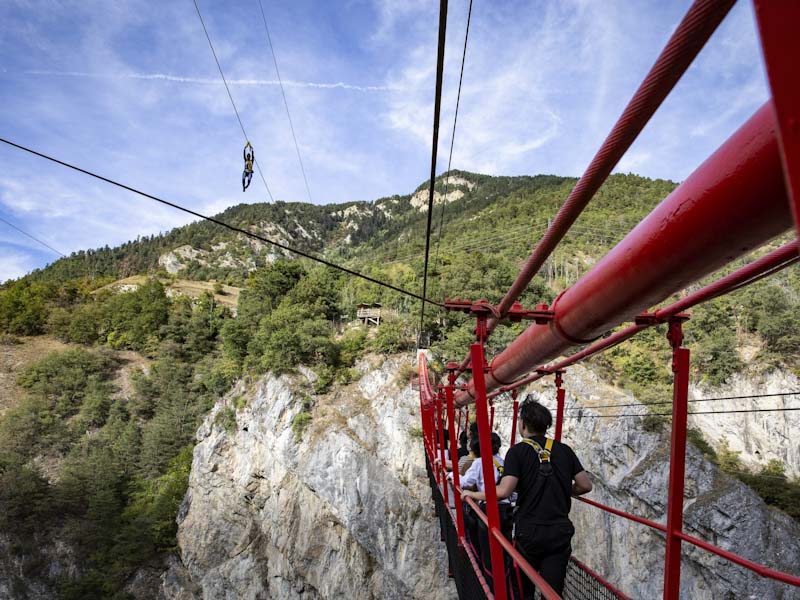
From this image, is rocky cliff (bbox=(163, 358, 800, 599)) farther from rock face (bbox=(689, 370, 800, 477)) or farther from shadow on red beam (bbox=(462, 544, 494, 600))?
shadow on red beam (bbox=(462, 544, 494, 600))

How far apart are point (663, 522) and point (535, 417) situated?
1501 cm

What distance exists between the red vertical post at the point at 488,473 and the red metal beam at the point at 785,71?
2.19 m

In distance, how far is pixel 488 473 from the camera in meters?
2.58

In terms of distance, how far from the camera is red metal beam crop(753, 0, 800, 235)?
1.23 feet

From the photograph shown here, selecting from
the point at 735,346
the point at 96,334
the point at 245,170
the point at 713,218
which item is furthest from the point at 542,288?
the point at 96,334

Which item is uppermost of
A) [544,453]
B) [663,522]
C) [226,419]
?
[544,453]

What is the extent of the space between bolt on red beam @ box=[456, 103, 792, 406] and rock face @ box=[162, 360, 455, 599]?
19.8 m

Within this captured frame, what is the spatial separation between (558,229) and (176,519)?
3759cm

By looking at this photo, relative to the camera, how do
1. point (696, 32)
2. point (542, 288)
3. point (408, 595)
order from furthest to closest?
1. point (542, 288)
2. point (408, 595)
3. point (696, 32)

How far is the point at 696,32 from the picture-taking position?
0.75 meters

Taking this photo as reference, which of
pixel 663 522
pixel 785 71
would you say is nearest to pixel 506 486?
pixel 785 71

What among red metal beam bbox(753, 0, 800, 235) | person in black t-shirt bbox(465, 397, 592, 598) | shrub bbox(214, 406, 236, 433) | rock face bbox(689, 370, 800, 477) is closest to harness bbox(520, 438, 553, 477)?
person in black t-shirt bbox(465, 397, 592, 598)

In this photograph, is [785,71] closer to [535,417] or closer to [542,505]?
[535,417]

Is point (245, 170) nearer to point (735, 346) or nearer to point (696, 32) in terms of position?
point (696, 32)
